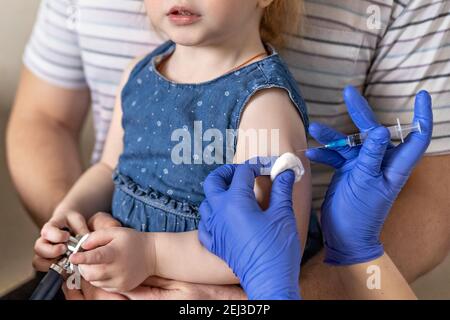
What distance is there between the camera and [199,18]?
101 cm

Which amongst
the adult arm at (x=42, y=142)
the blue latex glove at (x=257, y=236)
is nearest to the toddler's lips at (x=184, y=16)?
the blue latex glove at (x=257, y=236)

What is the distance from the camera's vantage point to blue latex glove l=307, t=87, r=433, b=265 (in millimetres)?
940

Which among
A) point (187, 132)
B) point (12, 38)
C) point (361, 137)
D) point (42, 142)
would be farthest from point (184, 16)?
point (12, 38)

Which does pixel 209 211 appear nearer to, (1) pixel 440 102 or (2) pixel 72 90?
(1) pixel 440 102

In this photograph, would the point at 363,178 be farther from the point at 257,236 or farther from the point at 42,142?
the point at 42,142

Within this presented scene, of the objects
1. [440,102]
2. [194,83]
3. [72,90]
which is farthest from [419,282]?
[72,90]

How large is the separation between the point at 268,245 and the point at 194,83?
13.6 inches

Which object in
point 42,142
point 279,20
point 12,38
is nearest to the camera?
point 279,20

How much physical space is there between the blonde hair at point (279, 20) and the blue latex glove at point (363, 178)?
24 cm

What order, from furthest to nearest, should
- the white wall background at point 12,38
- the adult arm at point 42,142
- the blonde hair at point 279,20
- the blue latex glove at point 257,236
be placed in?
the white wall background at point 12,38
the adult arm at point 42,142
the blonde hair at point 279,20
the blue latex glove at point 257,236

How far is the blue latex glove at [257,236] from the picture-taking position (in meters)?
0.89

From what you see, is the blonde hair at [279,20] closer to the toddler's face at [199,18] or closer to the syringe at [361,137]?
the toddler's face at [199,18]

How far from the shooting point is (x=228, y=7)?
1.01m

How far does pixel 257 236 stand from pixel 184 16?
1.21ft
